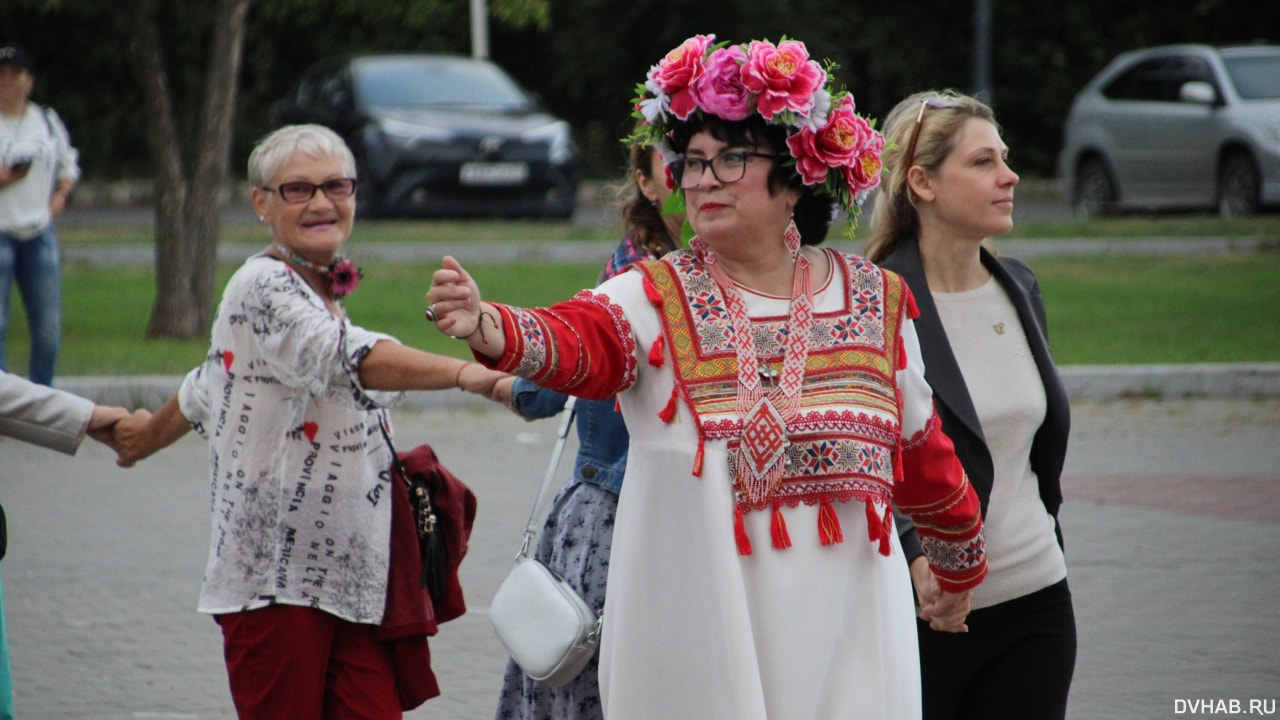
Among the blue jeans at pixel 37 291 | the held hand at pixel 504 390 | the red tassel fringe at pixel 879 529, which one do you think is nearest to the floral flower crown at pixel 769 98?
the red tassel fringe at pixel 879 529

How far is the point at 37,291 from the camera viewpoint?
1001cm

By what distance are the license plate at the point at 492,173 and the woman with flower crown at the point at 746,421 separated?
611 inches

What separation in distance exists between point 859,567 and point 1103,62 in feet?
85.3

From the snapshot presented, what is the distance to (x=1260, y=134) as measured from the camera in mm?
17453

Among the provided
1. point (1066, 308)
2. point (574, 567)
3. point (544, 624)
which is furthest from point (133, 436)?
point (1066, 308)

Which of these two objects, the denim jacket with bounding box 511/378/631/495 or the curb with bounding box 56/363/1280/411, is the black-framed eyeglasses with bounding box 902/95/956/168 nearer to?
the denim jacket with bounding box 511/378/631/495

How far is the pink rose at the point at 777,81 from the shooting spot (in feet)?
9.89

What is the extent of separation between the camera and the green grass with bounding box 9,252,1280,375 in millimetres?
11188

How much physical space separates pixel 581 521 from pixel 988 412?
0.92 meters

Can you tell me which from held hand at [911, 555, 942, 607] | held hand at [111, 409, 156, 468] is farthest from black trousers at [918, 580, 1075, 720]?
held hand at [111, 409, 156, 468]

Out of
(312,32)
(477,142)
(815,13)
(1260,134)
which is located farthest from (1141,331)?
(312,32)

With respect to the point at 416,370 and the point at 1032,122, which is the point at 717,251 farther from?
the point at 1032,122

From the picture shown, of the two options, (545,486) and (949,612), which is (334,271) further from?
(949,612)

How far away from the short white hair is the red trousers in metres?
1.00
